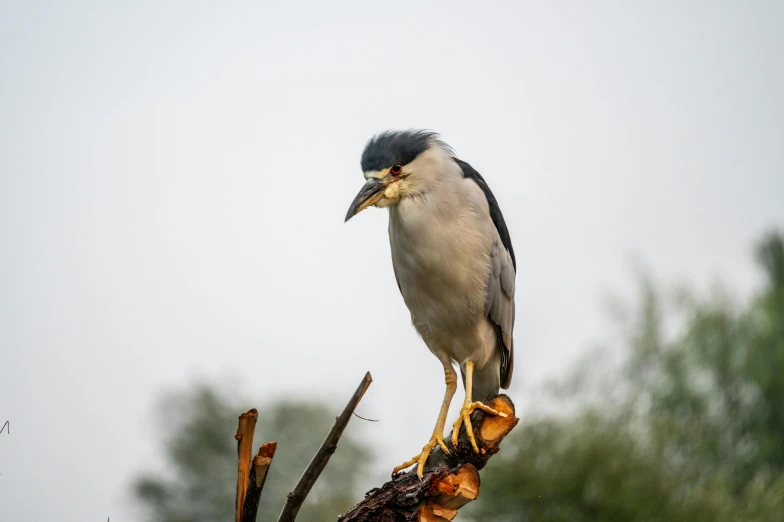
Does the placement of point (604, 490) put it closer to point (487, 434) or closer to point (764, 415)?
point (764, 415)

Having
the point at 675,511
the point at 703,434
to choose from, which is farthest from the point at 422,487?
the point at 703,434

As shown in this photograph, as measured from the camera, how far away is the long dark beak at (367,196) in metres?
2.46

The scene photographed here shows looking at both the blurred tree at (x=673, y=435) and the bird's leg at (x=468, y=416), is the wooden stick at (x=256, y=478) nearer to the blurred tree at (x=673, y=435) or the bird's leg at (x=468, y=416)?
the bird's leg at (x=468, y=416)

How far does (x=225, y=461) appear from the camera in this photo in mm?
7223

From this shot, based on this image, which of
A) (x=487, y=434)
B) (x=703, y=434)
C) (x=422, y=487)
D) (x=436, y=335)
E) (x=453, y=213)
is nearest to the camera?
(x=422, y=487)

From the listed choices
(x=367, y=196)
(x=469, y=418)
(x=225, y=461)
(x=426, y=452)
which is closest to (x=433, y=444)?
(x=426, y=452)

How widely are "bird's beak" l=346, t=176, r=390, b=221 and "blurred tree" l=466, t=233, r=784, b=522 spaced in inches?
188

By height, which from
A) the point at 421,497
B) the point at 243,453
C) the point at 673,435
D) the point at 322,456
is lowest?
the point at 421,497

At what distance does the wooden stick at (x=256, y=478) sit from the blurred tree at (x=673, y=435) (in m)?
4.89

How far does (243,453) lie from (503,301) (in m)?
1.12

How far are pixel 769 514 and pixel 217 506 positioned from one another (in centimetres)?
488

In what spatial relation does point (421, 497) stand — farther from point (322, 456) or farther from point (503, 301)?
point (503, 301)

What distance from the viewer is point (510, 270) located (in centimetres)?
290

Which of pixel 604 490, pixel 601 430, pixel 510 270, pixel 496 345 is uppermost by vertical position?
pixel 601 430
